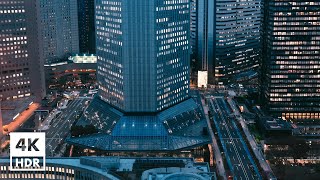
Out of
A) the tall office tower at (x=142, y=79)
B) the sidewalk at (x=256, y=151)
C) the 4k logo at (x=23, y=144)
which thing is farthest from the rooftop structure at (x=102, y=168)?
the sidewalk at (x=256, y=151)

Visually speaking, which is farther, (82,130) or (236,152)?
(82,130)

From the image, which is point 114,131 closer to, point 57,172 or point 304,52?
point 57,172

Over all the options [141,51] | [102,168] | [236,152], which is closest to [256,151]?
[236,152]

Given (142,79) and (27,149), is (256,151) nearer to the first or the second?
(142,79)

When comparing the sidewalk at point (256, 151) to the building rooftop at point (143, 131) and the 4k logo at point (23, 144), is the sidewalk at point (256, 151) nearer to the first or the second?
the building rooftop at point (143, 131)

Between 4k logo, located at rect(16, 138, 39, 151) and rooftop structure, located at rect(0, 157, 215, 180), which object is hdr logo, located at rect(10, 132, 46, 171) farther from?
rooftop structure, located at rect(0, 157, 215, 180)

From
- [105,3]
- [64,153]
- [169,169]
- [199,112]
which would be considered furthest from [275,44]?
[169,169]

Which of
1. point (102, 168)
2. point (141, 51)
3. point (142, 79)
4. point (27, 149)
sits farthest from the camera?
point (142, 79)

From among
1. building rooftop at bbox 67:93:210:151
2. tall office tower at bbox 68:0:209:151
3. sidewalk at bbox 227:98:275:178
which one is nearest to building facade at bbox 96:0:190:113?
tall office tower at bbox 68:0:209:151
